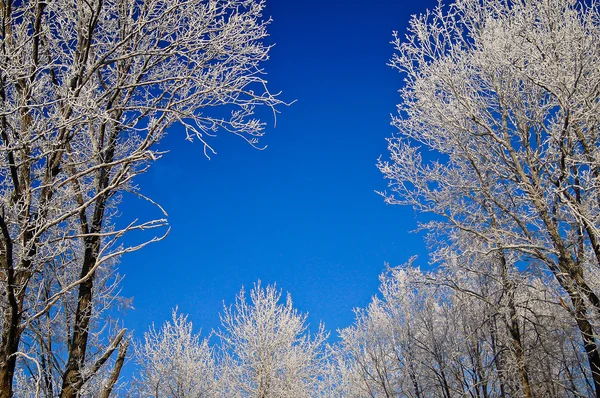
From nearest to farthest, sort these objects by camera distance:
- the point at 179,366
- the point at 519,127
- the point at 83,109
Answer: the point at 83,109
the point at 519,127
the point at 179,366

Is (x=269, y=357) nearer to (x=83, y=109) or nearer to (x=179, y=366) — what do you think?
(x=179, y=366)

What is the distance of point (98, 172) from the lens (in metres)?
4.77

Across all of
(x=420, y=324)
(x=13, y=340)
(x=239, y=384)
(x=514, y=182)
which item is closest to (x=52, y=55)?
(x=13, y=340)

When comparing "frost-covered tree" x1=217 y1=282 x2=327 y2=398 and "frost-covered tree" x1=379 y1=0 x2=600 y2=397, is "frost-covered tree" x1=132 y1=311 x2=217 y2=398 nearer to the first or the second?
"frost-covered tree" x1=217 y1=282 x2=327 y2=398

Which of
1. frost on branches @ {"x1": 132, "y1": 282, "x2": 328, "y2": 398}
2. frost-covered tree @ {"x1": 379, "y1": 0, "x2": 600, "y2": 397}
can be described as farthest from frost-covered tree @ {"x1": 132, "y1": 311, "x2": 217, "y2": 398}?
frost-covered tree @ {"x1": 379, "y1": 0, "x2": 600, "y2": 397}

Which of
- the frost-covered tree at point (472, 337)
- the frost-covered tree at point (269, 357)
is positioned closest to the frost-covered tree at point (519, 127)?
the frost-covered tree at point (472, 337)

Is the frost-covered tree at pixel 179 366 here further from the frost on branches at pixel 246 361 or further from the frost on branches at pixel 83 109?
the frost on branches at pixel 83 109

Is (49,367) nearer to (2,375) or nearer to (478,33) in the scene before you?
(2,375)

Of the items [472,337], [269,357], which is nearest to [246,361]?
[269,357]

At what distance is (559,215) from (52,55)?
23.5 ft

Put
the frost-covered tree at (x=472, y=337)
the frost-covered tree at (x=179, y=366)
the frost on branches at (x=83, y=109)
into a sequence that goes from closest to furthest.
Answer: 1. the frost on branches at (x=83, y=109)
2. the frost-covered tree at (x=472, y=337)
3. the frost-covered tree at (x=179, y=366)

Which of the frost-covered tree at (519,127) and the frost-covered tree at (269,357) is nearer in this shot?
the frost-covered tree at (519,127)

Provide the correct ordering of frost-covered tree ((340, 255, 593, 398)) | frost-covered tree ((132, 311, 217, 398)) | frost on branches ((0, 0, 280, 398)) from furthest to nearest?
1. frost-covered tree ((132, 311, 217, 398))
2. frost-covered tree ((340, 255, 593, 398))
3. frost on branches ((0, 0, 280, 398))

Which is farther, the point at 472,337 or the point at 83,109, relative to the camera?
the point at 472,337
